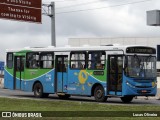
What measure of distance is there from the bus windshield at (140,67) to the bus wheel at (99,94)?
1.84 meters

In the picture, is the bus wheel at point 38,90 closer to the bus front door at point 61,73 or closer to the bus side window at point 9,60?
the bus front door at point 61,73

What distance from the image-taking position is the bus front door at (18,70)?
3359cm

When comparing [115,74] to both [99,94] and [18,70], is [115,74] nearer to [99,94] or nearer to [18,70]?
[99,94]

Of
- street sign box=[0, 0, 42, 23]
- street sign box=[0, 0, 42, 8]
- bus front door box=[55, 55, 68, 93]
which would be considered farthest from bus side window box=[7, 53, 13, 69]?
street sign box=[0, 0, 42, 8]

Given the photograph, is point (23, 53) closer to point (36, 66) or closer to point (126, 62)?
point (36, 66)

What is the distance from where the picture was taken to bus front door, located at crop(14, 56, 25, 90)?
3359cm

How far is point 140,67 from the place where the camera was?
2762cm

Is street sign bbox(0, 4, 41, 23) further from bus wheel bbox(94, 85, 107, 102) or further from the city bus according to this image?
bus wheel bbox(94, 85, 107, 102)

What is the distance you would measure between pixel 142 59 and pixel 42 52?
662 cm

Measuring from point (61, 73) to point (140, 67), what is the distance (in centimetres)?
511

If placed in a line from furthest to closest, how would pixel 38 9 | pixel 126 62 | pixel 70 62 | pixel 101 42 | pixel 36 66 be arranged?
pixel 101 42 < pixel 38 9 < pixel 36 66 < pixel 70 62 < pixel 126 62

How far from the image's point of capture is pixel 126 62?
2723cm

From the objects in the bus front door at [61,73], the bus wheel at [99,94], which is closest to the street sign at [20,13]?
the bus front door at [61,73]

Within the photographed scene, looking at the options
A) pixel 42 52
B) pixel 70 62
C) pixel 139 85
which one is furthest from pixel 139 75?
pixel 42 52
